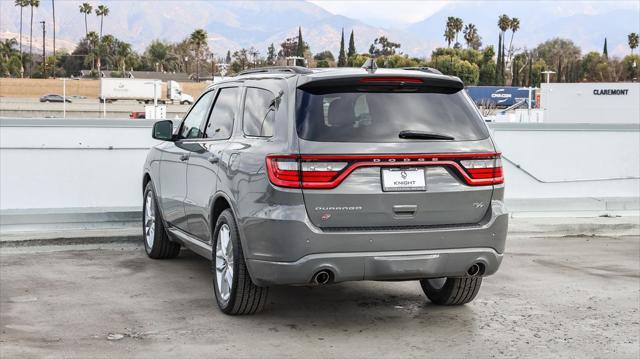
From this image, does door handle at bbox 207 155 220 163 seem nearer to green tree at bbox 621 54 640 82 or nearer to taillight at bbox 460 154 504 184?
taillight at bbox 460 154 504 184

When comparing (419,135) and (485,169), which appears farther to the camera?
(485,169)

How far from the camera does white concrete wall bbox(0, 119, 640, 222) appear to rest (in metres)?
12.4

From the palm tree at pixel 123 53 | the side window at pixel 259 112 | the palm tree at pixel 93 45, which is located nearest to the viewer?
the side window at pixel 259 112

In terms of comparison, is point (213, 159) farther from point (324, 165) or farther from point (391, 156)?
point (391, 156)

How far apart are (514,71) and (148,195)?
5952 inches

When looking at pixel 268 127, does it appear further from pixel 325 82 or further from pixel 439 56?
pixel 439 56

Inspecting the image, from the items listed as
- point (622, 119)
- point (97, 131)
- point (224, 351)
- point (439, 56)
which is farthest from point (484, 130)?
point (439, 56)

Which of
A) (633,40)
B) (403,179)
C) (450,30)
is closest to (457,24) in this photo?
(450,30)

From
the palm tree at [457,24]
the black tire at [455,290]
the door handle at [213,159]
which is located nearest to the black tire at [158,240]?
the door handle at [213,159]

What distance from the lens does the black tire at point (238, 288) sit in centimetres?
657

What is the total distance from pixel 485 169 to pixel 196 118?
2.96m

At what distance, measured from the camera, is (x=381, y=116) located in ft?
20.8

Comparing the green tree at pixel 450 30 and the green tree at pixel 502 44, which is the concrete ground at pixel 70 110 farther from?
the green tree at pixel 450 30

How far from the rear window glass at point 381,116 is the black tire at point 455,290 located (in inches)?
51.9
